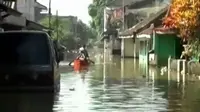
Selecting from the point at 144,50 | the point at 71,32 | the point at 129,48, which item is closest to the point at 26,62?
the point at 144,50

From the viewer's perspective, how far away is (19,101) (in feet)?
53.2

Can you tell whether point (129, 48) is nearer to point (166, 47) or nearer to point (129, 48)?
point (129, 48)

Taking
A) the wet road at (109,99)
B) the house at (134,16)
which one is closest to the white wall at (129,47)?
the house at (134,16)

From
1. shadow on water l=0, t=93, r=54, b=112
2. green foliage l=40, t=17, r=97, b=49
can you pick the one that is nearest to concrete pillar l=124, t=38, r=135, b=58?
green foliage l=40, t=17, r=97, b=49

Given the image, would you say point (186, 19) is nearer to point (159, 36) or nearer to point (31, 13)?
point (159, 36)

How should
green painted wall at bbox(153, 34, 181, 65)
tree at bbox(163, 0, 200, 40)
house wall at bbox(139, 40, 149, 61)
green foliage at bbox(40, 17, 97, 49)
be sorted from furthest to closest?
green foliage at bbox(40, 17, 97, 49)
house wall at bbox(139, 40, 149, 61)
green painted wall at bbox(153, 34, 181, 65)
tree at bbox(163, 0, 200, 40)

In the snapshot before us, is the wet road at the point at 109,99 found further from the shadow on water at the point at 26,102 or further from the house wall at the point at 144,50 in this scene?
the house wall at the point at 144,50

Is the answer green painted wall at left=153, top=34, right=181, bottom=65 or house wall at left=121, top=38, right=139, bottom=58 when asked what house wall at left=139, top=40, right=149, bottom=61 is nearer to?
green painted wall at left=153, top=34, right=181, bottom=65

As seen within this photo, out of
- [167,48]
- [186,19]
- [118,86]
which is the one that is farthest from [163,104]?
[167,48]

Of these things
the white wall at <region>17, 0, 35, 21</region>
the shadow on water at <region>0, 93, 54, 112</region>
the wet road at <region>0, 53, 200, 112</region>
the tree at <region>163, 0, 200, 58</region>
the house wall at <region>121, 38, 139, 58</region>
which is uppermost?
the white wall at <region>17, 0, 35, 21</region>

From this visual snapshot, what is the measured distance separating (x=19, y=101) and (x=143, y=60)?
3316 cm

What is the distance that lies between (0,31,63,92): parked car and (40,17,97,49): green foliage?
61.6 metres

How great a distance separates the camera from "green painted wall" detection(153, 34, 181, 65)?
39.8m

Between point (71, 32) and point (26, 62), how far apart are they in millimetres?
98317
